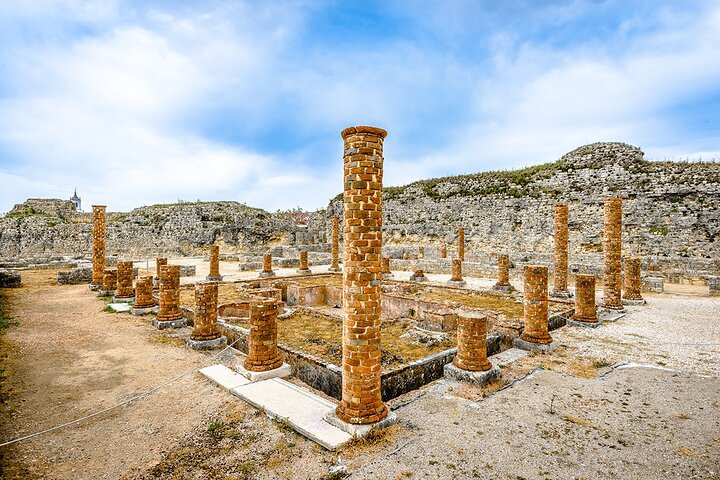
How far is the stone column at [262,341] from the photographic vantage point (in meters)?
6.11

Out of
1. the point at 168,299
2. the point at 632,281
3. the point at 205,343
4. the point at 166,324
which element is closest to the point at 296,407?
the point at 205,343

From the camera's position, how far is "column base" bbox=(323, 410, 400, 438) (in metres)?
4.21

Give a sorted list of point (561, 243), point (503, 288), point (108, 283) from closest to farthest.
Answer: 1. point (561, 243)
2. point (108, 283)
3. point (503, 288)

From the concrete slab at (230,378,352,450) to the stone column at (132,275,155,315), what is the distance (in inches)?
282

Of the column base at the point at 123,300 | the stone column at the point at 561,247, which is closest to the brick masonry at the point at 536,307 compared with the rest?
the stone column at the point at 561,247

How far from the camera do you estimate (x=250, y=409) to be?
5.00 metres

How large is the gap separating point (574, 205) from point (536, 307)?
20457mm

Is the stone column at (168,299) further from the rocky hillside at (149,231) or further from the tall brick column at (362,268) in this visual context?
the rocky hillside at (149,231)

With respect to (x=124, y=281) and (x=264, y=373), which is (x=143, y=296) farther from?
(x=264, y=373)

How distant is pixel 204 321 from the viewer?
7.98 metres

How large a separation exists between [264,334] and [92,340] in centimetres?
486

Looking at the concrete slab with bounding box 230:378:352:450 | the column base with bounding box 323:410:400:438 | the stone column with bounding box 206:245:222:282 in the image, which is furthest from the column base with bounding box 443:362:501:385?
the stone column with bounding box 206:245:222:282

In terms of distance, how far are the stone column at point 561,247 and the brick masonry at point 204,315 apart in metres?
11.5

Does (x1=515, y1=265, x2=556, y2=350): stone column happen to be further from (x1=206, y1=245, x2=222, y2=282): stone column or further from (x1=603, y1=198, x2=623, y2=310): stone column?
(x1=206, y1=245, x2=222, y2=282): stone column
